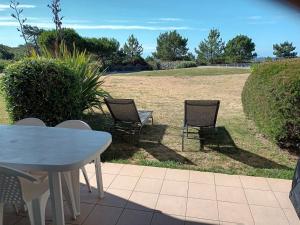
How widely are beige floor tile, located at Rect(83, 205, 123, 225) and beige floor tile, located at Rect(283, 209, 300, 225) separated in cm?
147

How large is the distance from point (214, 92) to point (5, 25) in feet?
23.5

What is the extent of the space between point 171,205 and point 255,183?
3.61 feet

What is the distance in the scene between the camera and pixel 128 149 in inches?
178

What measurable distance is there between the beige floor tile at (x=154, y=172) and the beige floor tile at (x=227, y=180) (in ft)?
2.03

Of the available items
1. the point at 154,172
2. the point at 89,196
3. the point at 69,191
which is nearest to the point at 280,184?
the point at 154,172

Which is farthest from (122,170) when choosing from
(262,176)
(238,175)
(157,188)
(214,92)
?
(214,92)

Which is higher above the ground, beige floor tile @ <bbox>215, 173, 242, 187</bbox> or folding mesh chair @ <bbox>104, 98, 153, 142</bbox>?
folding mesh chair @ <bbox>104, 98, 153, 142</bbox>

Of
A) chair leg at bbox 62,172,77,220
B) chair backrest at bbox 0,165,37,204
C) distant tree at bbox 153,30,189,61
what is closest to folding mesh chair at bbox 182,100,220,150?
chair leg at bbox 62,172,77,220

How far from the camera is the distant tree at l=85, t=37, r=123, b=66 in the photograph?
40750mm

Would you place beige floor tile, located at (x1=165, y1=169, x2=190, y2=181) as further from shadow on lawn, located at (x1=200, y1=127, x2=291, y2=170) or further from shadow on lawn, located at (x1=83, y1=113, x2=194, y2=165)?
shadow on lawn, located at (x1=200, y1=127, x2=291, y2=170)

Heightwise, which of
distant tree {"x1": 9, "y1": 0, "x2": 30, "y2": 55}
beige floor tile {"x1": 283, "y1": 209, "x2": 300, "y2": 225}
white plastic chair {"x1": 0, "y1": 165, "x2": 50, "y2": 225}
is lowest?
beige floor tile {"x1": 283, "y1": 209, "x2": 300, "y2": 225}

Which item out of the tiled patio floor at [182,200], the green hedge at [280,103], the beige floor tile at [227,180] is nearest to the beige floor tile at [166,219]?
the tiled patio floor at [182,200]

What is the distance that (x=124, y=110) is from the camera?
4.78 meters

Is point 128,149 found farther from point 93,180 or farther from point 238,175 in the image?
point 238,175
